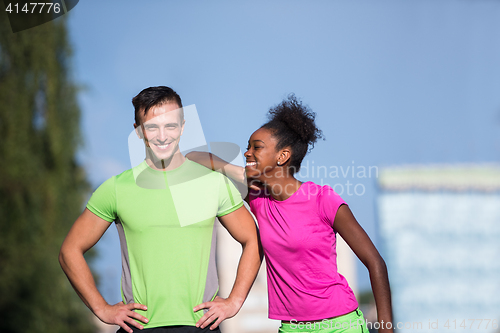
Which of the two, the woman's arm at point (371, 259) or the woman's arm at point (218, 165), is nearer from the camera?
the woman's arm at point (371, 259)

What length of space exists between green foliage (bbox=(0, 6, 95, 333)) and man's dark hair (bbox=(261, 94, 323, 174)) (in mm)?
5844

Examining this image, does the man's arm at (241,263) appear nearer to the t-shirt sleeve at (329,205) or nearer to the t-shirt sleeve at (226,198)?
the t-shirt sleeve at (226,198)

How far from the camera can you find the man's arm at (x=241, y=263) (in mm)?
2512

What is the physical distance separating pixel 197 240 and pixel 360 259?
2.99ft

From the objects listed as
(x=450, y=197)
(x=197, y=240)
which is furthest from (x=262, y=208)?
(x=450, y=197)

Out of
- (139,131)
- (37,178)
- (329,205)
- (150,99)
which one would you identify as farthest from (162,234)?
(37,178)

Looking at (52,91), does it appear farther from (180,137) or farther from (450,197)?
(450,197)

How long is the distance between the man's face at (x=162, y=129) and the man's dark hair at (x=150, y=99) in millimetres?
24

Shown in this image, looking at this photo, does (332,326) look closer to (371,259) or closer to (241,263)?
(371,259)

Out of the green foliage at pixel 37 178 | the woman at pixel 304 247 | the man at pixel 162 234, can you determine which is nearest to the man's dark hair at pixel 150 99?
the man at pixel 162 234

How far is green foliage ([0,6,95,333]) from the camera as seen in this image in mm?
7441

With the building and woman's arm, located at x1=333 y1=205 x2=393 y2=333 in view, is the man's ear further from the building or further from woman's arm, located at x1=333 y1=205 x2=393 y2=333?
the building

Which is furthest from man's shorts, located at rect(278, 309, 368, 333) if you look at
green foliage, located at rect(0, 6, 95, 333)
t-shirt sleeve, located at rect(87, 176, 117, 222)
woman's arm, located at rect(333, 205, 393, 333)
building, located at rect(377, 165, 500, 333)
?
building, located at rect(377, 165, 500, 333)

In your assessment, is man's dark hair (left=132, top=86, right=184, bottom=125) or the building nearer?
man's dark hair (left=132, top=86, right=184, bottom=125)
